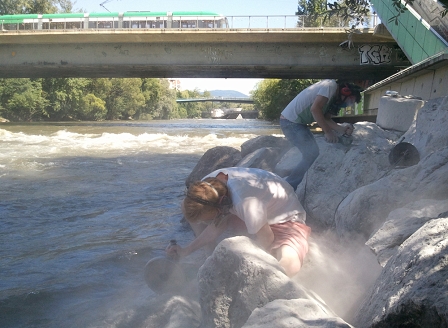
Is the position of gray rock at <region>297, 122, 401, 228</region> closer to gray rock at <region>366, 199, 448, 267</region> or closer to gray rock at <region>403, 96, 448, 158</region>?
gray rock at <region>403, 96, 448, 158</region>

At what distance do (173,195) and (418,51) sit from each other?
1231cm

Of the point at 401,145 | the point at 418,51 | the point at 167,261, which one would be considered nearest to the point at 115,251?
the point at 167,261

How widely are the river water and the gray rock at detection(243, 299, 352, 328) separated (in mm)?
1639

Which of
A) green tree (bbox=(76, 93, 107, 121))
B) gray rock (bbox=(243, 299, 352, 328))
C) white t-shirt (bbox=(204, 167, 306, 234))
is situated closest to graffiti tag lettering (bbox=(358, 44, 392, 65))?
white t-shirt (bbox=(204, 167, 306, 234))

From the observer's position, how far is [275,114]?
5150 centimetres

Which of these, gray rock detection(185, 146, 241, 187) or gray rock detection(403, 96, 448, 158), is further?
gray rock detection(185, 146, 241, 187)

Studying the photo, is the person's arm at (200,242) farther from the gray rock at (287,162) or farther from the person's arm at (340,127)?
the gray rock at (287,162)

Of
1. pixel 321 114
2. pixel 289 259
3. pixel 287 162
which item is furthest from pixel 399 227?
pixel 287 162

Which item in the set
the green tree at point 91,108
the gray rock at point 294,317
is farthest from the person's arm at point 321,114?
the green tree at point 91,108

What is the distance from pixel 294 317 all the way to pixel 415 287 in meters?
0.58

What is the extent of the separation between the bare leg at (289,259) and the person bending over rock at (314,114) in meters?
2.39

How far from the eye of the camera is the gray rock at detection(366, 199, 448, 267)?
115 inches

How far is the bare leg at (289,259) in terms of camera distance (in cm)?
341

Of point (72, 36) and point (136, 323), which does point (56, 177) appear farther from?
point (72, 36)
